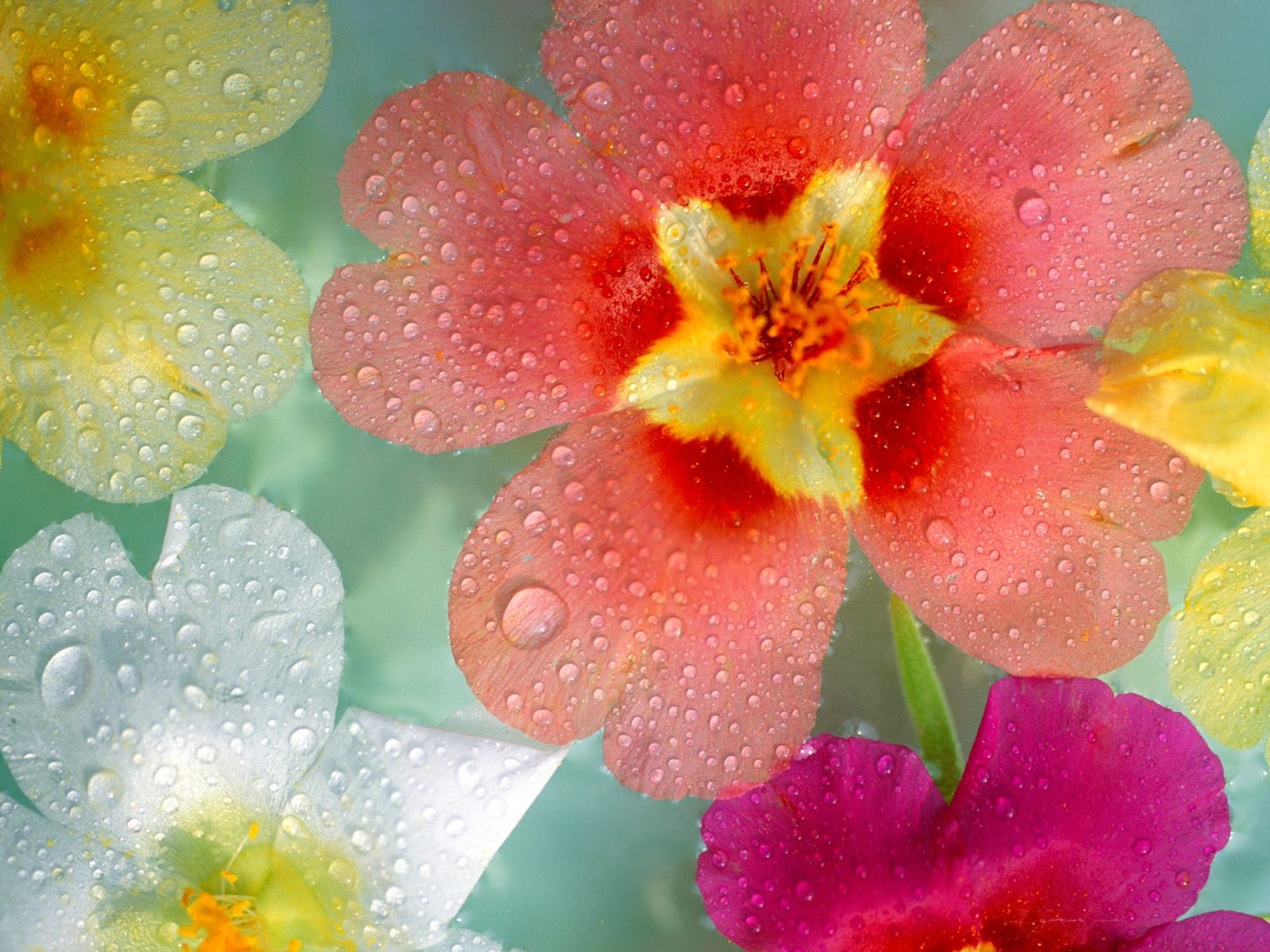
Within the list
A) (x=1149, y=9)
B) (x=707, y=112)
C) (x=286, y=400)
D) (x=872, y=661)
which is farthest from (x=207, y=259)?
(x=1149, y=9)

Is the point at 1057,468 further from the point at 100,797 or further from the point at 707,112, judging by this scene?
the point at 100,797

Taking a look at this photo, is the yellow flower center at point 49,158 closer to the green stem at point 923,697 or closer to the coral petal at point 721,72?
the coral petal at point 721,72

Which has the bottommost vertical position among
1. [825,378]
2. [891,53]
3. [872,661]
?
[872,661]

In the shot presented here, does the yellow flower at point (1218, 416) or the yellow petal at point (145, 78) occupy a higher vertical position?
the yellow petal at point (145, 78)

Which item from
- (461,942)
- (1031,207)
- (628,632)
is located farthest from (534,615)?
(1031,207)

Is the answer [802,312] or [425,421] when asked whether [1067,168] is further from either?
[425,421]

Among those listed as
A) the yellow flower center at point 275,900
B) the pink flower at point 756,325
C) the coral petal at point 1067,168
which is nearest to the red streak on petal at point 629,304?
the pink flower at point 756,325
